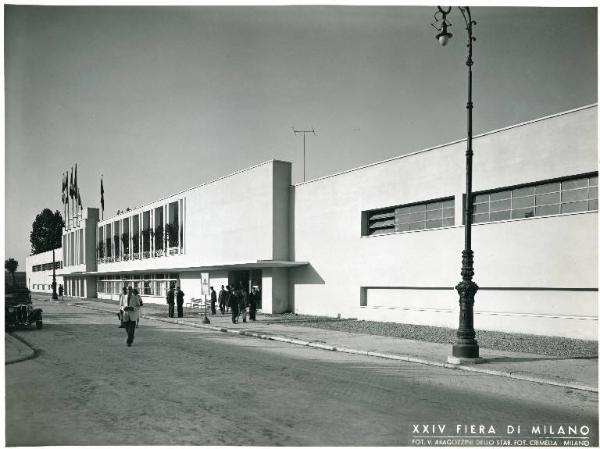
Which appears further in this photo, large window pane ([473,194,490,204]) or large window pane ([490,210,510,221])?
large window pane ([473,194,490,204])

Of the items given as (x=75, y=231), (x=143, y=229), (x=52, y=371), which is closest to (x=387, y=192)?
(x=52, y=371)

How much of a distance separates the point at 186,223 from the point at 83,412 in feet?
106

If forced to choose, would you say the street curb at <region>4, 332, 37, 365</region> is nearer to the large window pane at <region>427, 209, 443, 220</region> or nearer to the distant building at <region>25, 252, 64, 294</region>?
the large window pane at <region>427, 209, 443, 220</region>

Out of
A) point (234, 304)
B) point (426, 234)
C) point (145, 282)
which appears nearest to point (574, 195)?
point (426, 234)

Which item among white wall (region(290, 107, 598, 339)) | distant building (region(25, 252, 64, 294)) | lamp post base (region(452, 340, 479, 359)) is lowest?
distant building (region(25, 252, 64, 294))

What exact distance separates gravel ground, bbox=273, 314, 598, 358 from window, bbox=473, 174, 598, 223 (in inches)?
154

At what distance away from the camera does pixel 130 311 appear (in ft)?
51.5

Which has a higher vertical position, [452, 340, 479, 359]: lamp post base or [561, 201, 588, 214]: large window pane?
[561, 201, 588, 214]: large window pane

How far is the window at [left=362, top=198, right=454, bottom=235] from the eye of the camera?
70.0 ft

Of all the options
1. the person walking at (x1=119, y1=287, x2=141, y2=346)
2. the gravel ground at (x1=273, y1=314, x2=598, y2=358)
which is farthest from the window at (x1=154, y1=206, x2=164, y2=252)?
the person walking at (x1=119, y1=287, x2=141, y2=346)

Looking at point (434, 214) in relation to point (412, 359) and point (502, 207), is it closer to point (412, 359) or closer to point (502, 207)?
point (502, 207)

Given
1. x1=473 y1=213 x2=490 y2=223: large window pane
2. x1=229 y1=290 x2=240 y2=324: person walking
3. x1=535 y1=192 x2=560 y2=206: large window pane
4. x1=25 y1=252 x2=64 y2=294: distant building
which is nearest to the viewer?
x1=535 y1=192 x2=560 y2=206: large window pane

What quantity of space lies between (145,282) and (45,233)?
70.4 m

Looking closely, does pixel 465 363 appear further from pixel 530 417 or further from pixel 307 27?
pixel 307 27
